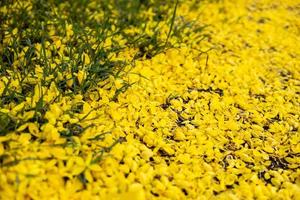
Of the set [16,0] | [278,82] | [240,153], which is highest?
[16,0]

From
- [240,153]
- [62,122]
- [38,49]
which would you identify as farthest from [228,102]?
[38,49]

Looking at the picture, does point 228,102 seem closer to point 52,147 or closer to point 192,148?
point 192,148

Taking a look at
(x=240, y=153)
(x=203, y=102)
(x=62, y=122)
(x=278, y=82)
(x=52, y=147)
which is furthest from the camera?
(x=278, y=82)

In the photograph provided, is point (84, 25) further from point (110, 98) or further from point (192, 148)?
point (192, 148)

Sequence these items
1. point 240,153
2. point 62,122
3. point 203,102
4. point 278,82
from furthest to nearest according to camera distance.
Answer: point 278,82
point 203,102
point 240,153
point 62,122

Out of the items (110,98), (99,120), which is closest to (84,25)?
(110,98)

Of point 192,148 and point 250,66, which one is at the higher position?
point 250,66

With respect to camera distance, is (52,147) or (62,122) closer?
(52,147)
